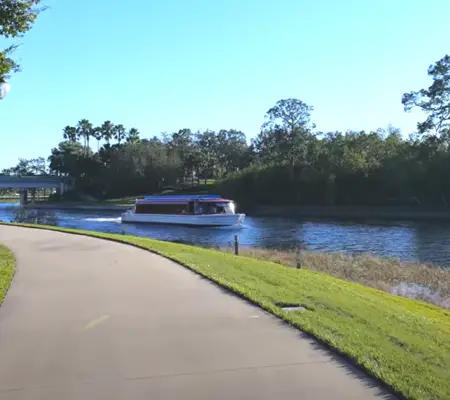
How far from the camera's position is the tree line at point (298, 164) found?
71.9 metres

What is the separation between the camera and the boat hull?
51.8m

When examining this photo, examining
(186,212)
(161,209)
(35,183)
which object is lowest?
Answer: (186,212)

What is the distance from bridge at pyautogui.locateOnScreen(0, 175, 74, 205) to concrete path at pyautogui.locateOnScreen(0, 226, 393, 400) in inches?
4778

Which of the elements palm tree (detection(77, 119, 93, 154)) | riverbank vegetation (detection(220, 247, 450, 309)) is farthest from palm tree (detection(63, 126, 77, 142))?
riverbank vegetation (detection(220, 247, 450, 309))

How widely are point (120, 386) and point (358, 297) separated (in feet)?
22.6

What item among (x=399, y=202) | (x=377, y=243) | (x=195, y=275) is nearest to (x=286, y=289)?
(x=195, y=275)

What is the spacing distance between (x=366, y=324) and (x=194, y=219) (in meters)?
45.1

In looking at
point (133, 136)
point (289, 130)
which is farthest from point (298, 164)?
point (133, 136)

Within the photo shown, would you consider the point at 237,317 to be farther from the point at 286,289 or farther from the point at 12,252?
the point at 12,252

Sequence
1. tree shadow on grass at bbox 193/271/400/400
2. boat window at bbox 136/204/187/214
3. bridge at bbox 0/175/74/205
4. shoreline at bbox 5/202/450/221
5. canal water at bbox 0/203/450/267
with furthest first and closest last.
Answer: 1. bridge at bbox 0/175/74/205
2. shoreline at bbox 5/202/450/221
3. boat window at bbox 136/204/187/214
4. canal water at bbox 0/203/450/267
5. tree shadow on grass at bbox 193/271/400/400

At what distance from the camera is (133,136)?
464 ft

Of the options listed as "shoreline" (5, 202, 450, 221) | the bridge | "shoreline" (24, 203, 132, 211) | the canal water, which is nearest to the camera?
the canal water

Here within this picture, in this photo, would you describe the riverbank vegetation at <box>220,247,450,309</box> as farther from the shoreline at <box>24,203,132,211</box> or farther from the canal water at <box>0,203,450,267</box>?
the shoreline at <box>24,203,132,211</box>

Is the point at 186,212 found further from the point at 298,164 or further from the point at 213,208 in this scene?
the point at 298,164
